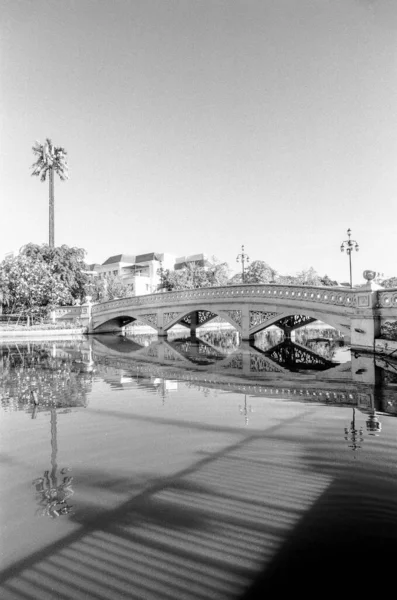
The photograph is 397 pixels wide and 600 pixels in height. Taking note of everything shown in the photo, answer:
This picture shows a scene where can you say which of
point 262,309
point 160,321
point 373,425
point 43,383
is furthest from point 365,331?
point 160,321

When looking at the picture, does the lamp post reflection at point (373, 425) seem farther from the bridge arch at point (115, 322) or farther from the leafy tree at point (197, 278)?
the leafy tree at point (197, 278)

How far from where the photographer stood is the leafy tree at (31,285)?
120 ft

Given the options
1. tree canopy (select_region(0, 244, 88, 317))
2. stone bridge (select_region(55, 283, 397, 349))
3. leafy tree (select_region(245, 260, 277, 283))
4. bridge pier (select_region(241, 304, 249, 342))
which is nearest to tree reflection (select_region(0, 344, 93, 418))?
stone bridge (select_region(55, 283, 397, 349))

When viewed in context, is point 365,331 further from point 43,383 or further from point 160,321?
point 160,321

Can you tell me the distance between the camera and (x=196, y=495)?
4.29m

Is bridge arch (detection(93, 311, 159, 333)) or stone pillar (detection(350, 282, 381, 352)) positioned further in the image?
bridge arch (detection(93, 311, 159, 333))

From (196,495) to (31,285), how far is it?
3540cm

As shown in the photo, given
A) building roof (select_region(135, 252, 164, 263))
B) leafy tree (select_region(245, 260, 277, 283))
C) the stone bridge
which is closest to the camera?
the stone bridge

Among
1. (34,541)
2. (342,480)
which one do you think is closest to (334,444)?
(342,480)

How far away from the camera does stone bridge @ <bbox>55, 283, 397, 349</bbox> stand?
701 inches

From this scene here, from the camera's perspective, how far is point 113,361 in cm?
1727

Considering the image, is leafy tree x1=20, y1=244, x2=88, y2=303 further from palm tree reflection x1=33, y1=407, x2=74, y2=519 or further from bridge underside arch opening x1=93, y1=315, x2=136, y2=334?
palm tree reflection x1=33, y1=407, x2=74, y2=519

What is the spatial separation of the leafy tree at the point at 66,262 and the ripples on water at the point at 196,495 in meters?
34.6

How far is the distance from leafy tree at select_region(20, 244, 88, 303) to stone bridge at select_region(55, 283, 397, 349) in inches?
134
